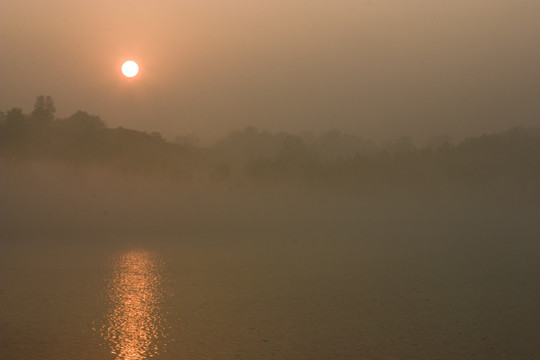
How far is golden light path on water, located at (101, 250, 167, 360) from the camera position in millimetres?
10391

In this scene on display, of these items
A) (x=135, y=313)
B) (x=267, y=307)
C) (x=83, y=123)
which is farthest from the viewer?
(x=83, y=123)

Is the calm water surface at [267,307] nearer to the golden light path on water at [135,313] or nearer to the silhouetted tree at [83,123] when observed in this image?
the golden light path on water at [135,313]

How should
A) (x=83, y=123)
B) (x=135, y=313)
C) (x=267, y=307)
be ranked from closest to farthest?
(x=135, y=313) < (x=267, y=307) < (x=83, y=123)

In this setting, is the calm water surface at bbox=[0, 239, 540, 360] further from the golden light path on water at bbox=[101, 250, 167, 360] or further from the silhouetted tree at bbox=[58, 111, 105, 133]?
the silhouetted tree at bbox=[58, 111, 105, 133]

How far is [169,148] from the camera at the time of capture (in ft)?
332

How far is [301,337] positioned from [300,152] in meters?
104

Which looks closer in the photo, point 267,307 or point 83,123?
point 267,307

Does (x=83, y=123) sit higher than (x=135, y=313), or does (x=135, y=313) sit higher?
(x=83, y=123)

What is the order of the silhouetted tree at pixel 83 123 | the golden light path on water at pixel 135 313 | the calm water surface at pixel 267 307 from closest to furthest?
the golden light path on water at pixel 135 313 → the calm water surface at pixel 267 307 → the silhouetted tree at pixel 83 123

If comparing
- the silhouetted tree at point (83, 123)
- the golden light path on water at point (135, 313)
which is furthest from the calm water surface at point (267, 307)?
the silhouetted tree at point (83, 123)

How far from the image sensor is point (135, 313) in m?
13.0

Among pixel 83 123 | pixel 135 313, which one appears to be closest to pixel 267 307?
pixel 135 313

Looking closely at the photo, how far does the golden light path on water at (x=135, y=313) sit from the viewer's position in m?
10.4

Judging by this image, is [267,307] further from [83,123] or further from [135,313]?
[83,123]
